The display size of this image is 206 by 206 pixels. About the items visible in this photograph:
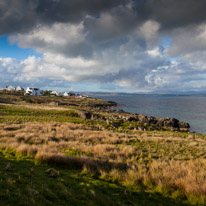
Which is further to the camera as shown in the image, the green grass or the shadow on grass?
the green grass

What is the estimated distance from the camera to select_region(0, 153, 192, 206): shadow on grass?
466 cm

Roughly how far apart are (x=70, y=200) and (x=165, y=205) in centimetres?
351

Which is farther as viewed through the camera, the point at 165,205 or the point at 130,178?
the point at 130,178

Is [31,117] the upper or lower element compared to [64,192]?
lower

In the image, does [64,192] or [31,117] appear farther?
[31,117]

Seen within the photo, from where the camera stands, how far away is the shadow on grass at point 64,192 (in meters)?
4.66

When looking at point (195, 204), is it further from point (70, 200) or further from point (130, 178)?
point (70, 200)

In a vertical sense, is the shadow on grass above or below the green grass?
above

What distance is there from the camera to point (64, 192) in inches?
213

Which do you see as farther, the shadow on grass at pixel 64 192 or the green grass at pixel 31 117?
the green grass at pixel 31 117

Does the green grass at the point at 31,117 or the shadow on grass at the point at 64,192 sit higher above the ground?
the shadow on grass at the point at 64,192

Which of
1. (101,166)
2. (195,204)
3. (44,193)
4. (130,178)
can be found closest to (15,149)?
(101,166)

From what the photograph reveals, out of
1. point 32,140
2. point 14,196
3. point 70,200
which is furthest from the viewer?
point 32,140

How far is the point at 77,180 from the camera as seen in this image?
22.7 feet
